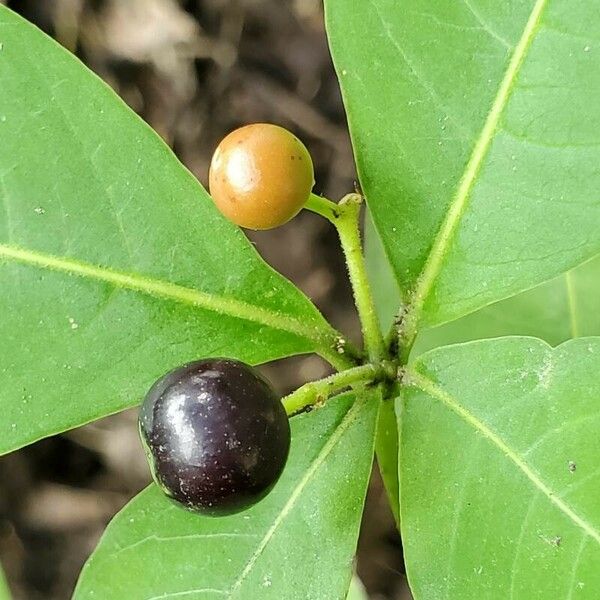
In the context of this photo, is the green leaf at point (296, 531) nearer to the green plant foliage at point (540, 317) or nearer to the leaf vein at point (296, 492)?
the leaf vein at point (296, 492)

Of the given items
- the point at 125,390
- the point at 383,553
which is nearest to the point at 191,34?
the point at 383,553

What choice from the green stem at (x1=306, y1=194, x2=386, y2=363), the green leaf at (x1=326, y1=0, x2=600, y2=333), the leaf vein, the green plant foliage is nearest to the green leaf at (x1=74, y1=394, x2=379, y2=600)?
the leaf vein

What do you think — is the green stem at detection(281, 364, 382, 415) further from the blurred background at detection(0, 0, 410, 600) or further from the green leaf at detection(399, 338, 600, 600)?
the blurred background at detection(0, 0, 410, 600)

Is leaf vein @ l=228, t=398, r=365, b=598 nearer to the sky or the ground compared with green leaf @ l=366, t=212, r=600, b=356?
nearer to the sky

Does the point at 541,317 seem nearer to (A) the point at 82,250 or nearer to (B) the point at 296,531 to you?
(B) the point at 296,531

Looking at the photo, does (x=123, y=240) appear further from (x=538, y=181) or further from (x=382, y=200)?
(x=538, y=181)

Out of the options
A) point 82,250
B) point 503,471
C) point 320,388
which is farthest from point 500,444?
point 82,250
